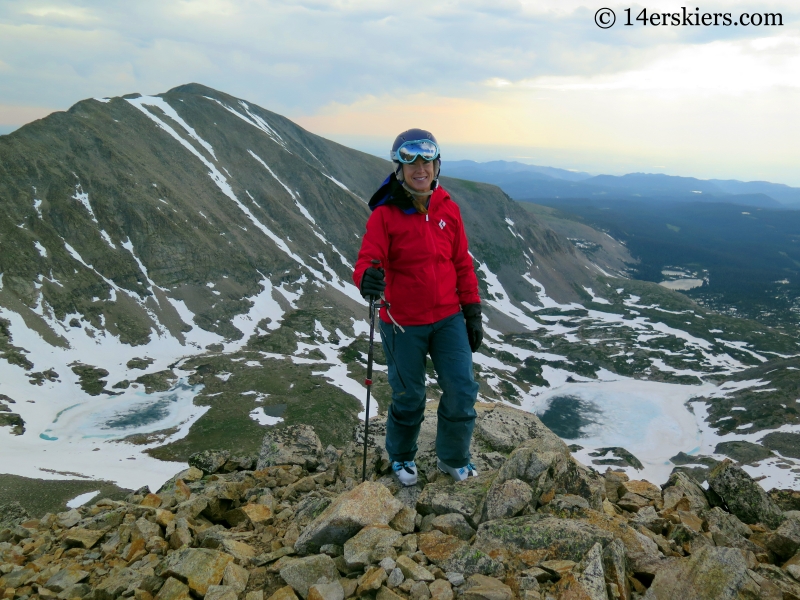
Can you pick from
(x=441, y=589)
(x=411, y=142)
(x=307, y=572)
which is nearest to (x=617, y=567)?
(x=441, y=589)

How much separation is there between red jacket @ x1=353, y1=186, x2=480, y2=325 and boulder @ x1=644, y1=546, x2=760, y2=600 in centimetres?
447

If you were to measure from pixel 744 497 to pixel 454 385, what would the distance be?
5.47 metres

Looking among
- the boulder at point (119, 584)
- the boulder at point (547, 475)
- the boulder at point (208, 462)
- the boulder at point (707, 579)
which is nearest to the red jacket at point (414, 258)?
the boulder at point (547, 475)

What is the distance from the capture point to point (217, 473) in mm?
11445

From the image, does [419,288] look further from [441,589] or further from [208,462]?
[208,462]

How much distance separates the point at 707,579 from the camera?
5.16 meters

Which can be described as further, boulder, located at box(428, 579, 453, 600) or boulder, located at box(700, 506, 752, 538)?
boulder, located at box(700, 506, 752, 538)

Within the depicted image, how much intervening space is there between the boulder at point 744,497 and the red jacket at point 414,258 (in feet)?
19.0

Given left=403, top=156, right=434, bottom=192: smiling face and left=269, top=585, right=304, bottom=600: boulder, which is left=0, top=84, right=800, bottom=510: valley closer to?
left=269, top=585, right=304, bottom=600: boulder

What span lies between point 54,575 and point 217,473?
4467 mm

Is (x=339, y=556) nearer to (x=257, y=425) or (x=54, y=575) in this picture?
(x=54, y=575)

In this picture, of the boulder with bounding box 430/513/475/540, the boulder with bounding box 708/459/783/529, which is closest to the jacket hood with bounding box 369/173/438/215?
the boulder with bounding box 430/513/475/540

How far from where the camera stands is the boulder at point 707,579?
5.06 metres

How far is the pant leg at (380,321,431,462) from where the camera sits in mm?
8039
